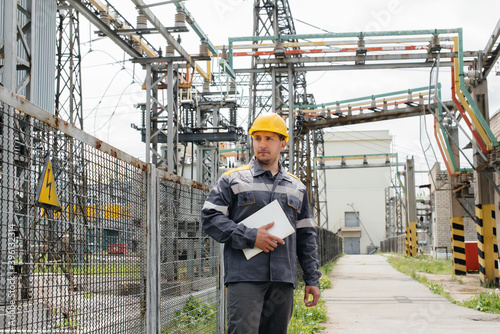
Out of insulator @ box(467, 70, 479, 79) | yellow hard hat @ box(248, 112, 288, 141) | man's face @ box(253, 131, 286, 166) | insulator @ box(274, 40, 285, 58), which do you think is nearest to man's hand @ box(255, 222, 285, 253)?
man's face @ box(253, 131, 286, 166)

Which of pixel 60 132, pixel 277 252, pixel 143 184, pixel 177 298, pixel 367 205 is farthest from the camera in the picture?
pixel 367 205

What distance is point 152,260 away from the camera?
427 cm

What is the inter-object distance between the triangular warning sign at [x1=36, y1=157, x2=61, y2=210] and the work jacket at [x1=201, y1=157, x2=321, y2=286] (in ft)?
4.09

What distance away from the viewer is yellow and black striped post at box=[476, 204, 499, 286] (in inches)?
608

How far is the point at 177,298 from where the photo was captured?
16.3 feet

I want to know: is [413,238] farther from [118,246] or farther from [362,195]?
[362,195]

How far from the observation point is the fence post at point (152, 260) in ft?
13.9

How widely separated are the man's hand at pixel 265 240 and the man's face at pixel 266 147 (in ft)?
1.64

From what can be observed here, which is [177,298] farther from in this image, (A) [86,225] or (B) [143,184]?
(A) [86,225]

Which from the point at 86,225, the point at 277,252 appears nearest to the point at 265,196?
the point at 277,252

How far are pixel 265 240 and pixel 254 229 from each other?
9 cm

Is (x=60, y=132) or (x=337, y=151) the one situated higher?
(x=337, y=151)

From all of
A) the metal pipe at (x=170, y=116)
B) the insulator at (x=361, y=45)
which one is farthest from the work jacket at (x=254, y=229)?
the insulator at (x=361, y=45)

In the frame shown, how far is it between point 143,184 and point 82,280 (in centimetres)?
123
